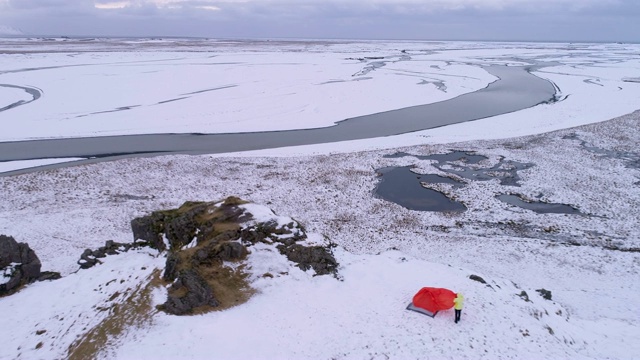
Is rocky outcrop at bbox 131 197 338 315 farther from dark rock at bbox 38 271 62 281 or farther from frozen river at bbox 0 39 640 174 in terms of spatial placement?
frozen river at bbox 0 39 640 174

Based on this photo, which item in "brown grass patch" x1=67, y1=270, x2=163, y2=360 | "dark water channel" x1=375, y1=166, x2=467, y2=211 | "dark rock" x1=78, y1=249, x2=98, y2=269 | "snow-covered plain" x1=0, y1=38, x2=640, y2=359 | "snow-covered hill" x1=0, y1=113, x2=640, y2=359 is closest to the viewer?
"brown grass patch" x1=67, y1=270, x2=163, y2=360

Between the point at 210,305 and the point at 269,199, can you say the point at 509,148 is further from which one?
the point at 210,305

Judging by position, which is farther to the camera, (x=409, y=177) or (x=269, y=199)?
(x=409, y=177)

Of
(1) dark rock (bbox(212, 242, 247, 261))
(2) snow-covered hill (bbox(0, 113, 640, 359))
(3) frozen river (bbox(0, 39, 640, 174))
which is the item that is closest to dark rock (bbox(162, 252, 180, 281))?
(2) snow-covered hill (bbox(0, 113, 640, 359))

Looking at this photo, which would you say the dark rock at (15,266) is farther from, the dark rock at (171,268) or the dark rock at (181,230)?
the dark rock at (171,268)

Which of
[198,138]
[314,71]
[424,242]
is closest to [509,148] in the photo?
[424,242]

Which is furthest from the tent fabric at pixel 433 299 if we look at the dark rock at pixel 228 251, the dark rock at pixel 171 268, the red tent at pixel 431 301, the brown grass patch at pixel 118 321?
the brown grass patch at pixel 118 321

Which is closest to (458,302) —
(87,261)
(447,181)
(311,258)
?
(311,258)
